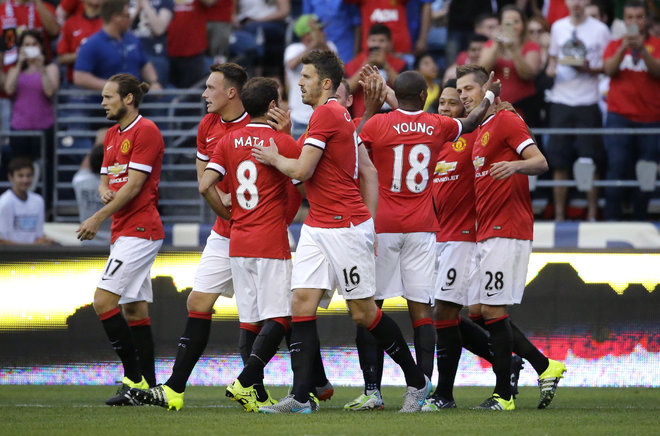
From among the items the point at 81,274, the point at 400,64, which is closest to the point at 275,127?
the point at 81,274

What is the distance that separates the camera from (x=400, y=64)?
13328mm

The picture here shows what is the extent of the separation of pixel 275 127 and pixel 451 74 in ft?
19.4

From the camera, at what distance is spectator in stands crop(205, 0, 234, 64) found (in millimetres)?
14984

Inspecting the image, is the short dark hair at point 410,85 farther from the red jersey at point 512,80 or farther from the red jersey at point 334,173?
the red jersey at point 512,80

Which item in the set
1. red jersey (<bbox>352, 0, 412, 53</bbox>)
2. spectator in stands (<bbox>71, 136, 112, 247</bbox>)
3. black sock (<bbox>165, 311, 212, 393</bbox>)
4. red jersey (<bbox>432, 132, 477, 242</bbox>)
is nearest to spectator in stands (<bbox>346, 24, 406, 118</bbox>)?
red jersey (<bbox>352, 0, 412, 53</bbox>)

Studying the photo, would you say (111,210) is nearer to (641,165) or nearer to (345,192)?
(345,192)

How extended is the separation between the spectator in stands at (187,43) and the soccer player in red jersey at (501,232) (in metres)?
7.18

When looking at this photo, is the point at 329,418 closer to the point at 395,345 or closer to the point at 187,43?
the point at 395,345

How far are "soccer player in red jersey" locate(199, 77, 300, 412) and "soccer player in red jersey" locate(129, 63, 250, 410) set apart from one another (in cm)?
35

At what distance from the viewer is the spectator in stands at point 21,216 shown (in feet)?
39.9

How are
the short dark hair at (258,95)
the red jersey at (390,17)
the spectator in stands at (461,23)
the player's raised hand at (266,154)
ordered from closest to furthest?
the player's raised hand at (266,154), the short dark hair at (258,95), the red jersey at (390,17), the spectator in stands at (461,23)

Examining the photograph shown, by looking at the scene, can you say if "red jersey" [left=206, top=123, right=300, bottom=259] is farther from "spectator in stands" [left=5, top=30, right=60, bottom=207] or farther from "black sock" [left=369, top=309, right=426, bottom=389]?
"spectator in stands" [left=5, top=30, right=60, bottom=207]

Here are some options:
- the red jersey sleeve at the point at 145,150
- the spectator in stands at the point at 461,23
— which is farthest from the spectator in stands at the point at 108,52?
the red jersey sleeve at the point at 145,150

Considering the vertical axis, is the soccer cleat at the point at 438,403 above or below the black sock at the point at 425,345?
below
